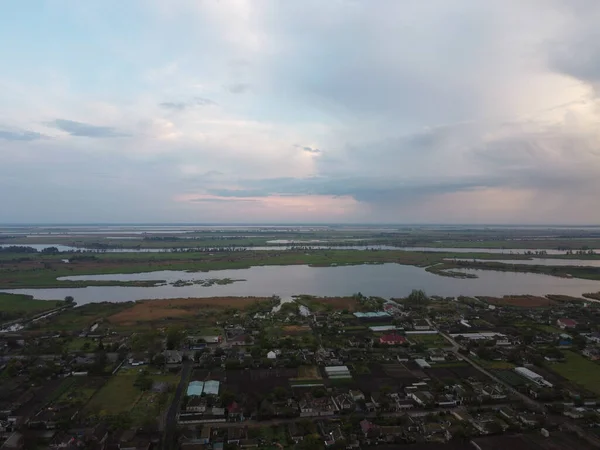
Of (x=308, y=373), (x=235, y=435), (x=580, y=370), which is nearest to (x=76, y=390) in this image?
(x=235, y=435)

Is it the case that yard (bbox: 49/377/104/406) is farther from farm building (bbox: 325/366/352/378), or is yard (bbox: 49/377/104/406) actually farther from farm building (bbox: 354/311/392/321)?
farm building (bbox: 354/311/392/321)

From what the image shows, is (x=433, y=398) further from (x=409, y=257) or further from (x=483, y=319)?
(x=409, y=257)

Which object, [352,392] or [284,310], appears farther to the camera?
[284,310]

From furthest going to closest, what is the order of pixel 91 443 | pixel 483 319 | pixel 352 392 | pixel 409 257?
1. pixel 409 257
2. pixel 483 319
3. pixel 352 392
4. pixel 91 443

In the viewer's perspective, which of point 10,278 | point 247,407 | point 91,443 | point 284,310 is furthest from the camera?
point 10,278

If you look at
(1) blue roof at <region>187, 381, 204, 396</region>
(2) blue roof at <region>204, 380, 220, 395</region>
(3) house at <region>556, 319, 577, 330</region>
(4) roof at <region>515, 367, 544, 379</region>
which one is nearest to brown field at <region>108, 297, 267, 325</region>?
(1) blue roof at <region>187, 381, 204, 396</region>

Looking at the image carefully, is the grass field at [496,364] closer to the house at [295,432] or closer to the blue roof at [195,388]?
the house at [295,432]

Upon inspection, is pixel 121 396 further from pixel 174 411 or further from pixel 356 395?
pixel 356 395

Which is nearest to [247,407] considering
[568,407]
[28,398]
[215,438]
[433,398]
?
[215,438]
